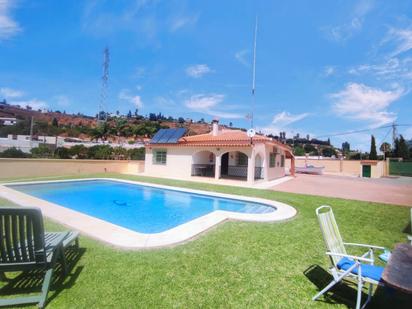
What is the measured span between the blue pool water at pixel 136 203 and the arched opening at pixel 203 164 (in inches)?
260

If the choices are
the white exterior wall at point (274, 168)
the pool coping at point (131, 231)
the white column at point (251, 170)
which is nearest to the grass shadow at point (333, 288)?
the pool coping at point (131, 231)

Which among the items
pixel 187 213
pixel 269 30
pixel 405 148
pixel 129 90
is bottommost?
pixel 187 213

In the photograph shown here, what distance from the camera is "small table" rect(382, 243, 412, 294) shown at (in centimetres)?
238

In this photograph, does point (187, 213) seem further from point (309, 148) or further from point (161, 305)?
point (309, 148)

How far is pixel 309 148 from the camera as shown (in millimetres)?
77812

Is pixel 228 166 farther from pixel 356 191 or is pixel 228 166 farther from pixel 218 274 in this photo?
pixel 218 274

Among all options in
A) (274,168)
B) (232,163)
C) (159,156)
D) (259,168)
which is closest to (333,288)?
(259,168)

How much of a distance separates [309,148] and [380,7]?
2706 inches

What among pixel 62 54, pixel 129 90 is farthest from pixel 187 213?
pixel 129 90

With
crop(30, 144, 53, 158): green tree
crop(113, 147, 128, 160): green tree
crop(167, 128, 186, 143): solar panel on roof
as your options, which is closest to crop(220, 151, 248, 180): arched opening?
crop(167, 128, 186, 143): solar panel on roof

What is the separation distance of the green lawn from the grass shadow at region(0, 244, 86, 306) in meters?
0.03

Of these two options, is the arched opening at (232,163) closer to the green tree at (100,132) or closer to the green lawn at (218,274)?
the green lawn at (218,274)

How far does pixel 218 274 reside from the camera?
14.4 ft

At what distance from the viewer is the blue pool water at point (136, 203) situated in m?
9.55
